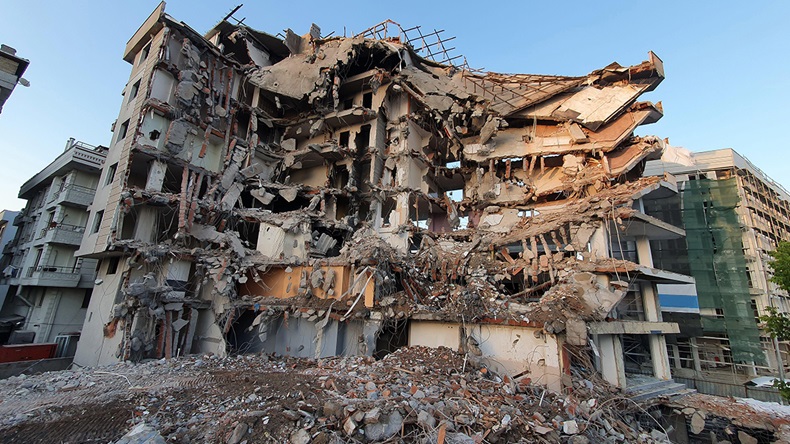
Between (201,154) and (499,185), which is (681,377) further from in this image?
(201,154)

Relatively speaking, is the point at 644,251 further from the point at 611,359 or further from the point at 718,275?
the point at 718,275

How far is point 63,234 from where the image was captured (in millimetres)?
23938

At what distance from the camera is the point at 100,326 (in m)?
16.2

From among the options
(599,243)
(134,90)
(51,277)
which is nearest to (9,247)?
(51,277)

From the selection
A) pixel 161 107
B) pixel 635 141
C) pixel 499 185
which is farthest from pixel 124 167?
pixel 635 141

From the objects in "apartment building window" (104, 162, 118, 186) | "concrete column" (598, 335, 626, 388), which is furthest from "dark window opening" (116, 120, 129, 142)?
"concrete column" (598, 335, 626, 388)

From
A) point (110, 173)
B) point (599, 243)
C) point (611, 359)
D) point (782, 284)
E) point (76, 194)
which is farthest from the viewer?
point (76, 194)

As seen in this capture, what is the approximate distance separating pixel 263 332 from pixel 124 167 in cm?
1140

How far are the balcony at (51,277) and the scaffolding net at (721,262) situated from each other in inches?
1711

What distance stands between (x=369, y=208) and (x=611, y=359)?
51.4 ft

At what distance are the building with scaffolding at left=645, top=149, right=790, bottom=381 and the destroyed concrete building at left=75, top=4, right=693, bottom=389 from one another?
870 cm

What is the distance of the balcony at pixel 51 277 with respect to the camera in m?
22.7

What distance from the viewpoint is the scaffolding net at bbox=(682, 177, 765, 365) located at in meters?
24.9

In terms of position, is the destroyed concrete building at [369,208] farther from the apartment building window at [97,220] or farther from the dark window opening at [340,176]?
the apartment building window at [97,220]
